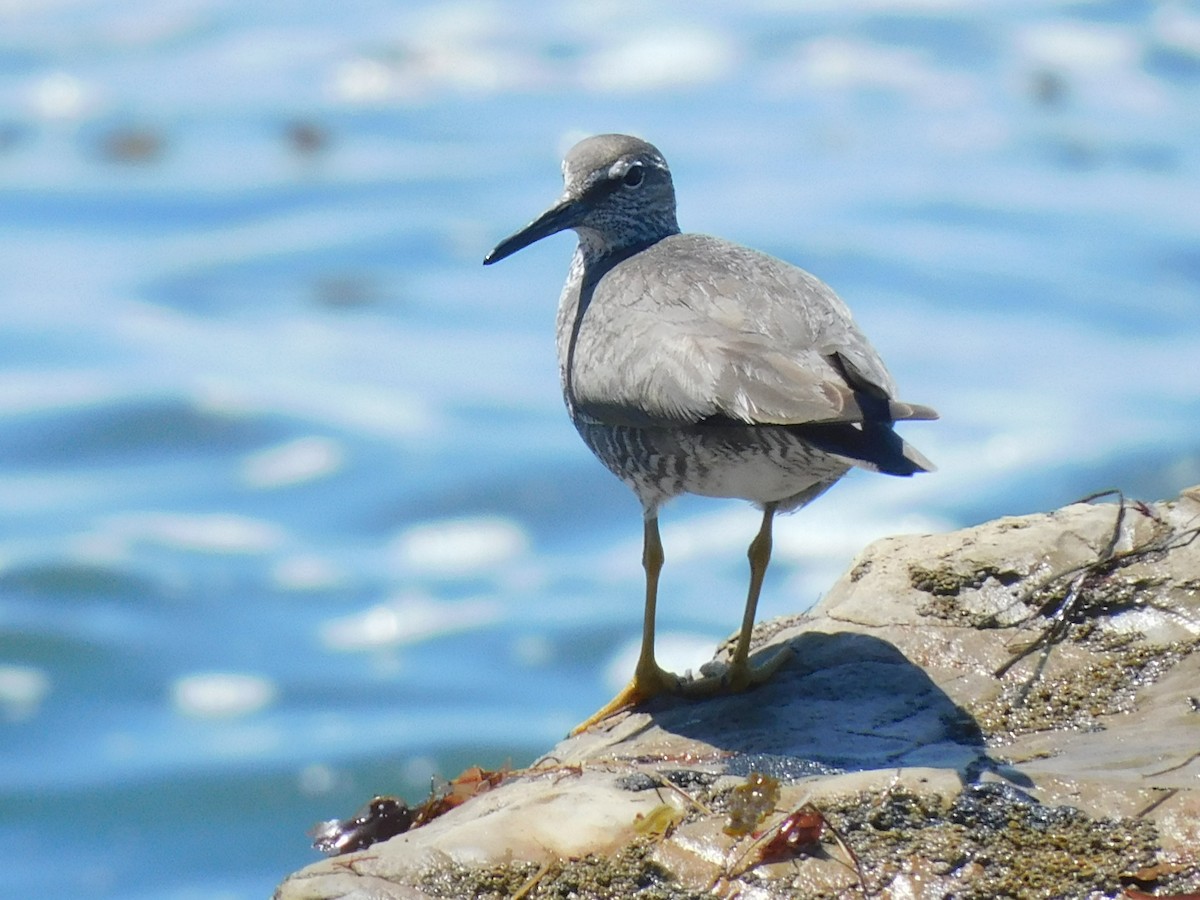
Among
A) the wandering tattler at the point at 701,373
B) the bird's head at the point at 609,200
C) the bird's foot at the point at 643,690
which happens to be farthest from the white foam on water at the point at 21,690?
the bird's foot at the point at 643,690

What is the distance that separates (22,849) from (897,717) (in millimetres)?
9027

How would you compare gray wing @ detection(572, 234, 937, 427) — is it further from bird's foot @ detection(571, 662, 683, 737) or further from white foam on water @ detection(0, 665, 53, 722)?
white foam on water @ detection(0, 665, 53, 722)

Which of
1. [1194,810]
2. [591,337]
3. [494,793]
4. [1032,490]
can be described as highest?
[591,337]

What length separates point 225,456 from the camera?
16875mm

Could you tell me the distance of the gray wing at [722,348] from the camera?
5289mm

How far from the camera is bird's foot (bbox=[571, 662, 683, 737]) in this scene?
6230 mm

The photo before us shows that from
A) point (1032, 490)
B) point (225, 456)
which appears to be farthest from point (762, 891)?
point (225, 456)

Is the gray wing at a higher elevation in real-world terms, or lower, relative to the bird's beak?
lower

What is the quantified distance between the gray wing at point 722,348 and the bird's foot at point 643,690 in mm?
981

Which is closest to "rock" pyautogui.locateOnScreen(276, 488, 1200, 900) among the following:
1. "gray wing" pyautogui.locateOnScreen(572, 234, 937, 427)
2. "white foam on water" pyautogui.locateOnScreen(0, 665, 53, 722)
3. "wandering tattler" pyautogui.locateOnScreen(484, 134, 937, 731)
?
"wandering tattler" pyautogui.locateOnScreen(484, 134, 937, 731)

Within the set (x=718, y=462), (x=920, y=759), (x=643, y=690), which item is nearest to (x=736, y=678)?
(x=643, y=690)

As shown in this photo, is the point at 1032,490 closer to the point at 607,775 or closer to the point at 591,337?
the point at 591,337

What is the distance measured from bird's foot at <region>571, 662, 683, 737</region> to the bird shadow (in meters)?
0.07

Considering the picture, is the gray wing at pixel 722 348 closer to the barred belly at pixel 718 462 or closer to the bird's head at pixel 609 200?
the barred belly at pixel 718 462
